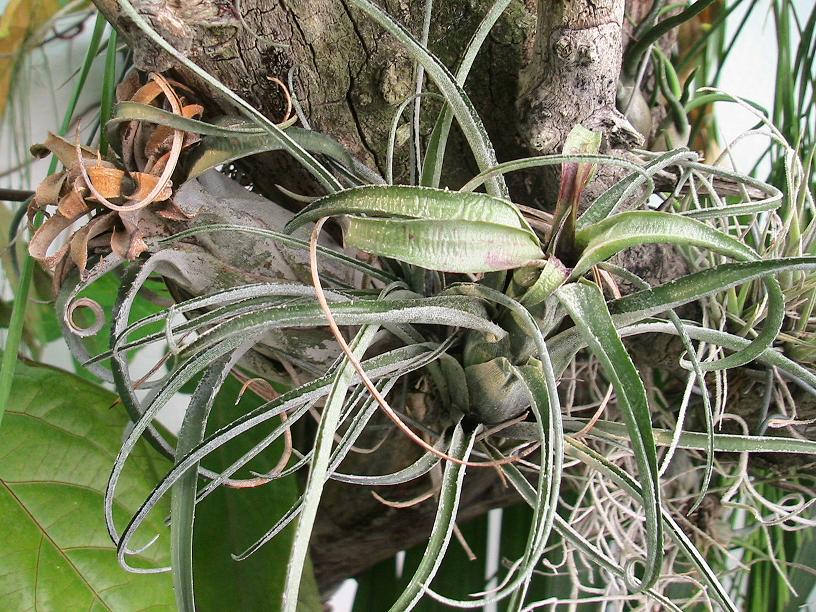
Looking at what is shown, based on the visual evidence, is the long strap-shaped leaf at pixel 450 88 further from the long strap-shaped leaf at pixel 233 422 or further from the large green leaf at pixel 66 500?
the large green leaf at pixel 66 500

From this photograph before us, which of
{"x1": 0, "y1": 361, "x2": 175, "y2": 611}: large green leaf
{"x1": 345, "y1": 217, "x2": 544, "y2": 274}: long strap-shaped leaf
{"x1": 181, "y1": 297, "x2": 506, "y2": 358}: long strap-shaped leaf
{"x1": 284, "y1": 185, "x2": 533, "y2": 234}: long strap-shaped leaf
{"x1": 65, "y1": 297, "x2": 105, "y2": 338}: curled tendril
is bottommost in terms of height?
{"x1": 0, "y1": 361, "x2": 175, "y2": 611}: large green leaf

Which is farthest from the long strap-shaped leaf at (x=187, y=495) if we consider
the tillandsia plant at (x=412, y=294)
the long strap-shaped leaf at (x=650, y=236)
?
the long strap-shaped leaf at (x=650, y=236)

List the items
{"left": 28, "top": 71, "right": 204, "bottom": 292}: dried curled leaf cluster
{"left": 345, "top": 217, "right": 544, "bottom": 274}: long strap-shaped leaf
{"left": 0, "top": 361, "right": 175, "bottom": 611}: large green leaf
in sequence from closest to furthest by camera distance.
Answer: {"left": 345, "top": 217, "right": 544, "bottom": 274}: long strap-shaped leaf
{"left": 28, "top": 71, "right": 204, "bottom": 292}: dried curled leaf cluster
{"left": 0, "top": 361, "right": 175, "bottom": 611}: large green leaf

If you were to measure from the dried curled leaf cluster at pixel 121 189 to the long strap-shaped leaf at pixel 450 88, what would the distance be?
0.13 m

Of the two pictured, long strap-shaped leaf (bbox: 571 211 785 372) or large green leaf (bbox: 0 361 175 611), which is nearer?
long strap-shaped leaf (bbox: 571 211 785 372)

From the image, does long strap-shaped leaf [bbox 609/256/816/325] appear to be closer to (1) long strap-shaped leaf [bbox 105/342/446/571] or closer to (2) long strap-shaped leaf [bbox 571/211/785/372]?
(2) long strap-shaped leaf [bbox 571/211/785/372]

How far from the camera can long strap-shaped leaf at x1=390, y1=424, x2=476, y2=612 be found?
30 cm

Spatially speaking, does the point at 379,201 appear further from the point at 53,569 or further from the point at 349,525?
the point at 349,525

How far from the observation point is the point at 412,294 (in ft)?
1.16

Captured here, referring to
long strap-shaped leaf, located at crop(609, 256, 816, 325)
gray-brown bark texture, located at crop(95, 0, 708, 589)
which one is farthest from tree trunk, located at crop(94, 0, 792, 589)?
long strap-shaped leaf, located at crop(609, 256, 816, 325)

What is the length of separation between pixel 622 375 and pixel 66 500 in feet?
1.34

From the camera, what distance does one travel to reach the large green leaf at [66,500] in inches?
17.7

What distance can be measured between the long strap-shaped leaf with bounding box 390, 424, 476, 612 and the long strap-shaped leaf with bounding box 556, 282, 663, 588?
0.29ft

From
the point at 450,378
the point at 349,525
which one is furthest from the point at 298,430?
the point at 450,378
